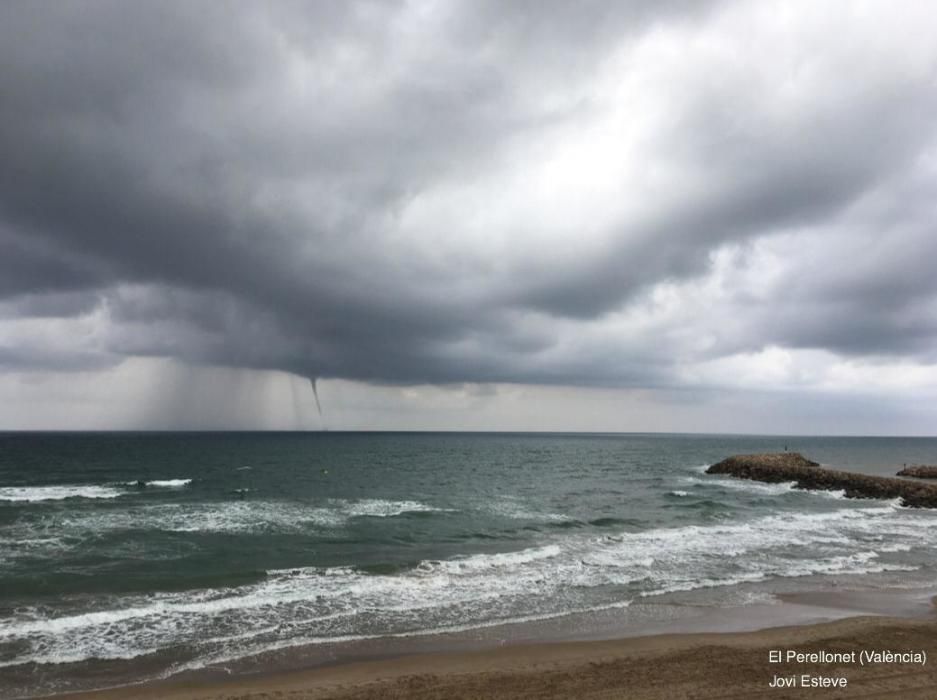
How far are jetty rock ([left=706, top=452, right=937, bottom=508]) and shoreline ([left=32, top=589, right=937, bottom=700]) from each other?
3338 cm

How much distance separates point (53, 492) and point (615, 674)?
47.3 m

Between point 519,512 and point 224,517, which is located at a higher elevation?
point 224,517

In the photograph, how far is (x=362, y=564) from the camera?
21.0m

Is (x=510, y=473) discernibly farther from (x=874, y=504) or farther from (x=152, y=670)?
(x=152, y=670)

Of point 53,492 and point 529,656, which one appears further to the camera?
point 53,492

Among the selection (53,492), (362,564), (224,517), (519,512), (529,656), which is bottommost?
(53,492)

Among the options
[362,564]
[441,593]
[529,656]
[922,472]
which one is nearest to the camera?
[529,656]

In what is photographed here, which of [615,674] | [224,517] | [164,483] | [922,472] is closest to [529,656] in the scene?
[615,674]

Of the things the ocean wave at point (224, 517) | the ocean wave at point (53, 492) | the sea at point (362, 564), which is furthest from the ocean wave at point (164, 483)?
the ocean wave at point (224, 517)

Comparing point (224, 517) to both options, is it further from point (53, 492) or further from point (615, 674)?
point (615, 674)

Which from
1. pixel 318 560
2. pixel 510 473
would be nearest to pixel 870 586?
pixel 318 560

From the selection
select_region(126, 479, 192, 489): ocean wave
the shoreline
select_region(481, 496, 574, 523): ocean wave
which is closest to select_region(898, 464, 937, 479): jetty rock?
select_region(481, 496, 574, 523): ocean wave

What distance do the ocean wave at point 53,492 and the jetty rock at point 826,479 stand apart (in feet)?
197

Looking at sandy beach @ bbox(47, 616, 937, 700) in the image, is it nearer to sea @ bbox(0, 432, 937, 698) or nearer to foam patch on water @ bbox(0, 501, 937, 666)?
sea @ bbox(0, 432, 937, 698)
